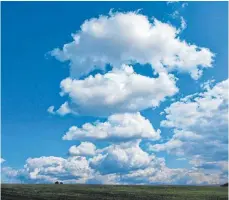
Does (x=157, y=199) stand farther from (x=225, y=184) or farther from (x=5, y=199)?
(x=225, y=184)

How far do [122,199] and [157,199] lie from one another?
7654mm

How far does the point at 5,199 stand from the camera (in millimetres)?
71000

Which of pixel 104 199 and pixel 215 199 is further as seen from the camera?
pixel 215 199

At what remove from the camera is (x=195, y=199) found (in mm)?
85125

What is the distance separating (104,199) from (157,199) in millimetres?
11326

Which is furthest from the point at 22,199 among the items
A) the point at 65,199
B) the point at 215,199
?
the point at 215,199

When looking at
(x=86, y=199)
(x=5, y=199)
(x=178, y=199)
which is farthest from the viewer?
(x=178, y=199)

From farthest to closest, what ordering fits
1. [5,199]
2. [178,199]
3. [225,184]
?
1. [225,184]
2. [178,199]
3. [5,199]

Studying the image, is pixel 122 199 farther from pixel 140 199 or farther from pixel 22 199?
pixel 22 199

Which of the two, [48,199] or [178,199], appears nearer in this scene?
[48,199]

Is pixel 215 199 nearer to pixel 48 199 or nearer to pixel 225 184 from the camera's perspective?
pixel 48 199

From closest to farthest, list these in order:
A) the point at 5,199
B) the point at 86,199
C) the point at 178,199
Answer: the point at 5,199
the point at 86,199
the point at 178,199

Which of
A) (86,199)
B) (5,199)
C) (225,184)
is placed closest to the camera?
(5,199)

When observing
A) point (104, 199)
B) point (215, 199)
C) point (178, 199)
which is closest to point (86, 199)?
point (104, 199)
